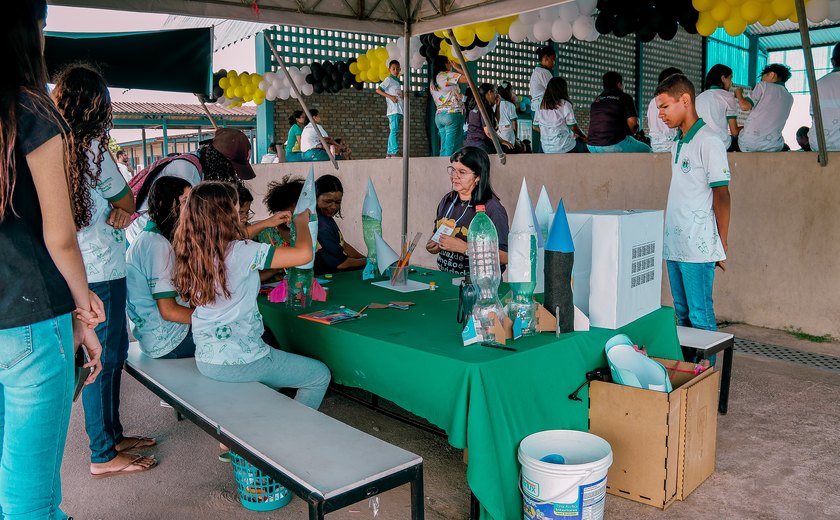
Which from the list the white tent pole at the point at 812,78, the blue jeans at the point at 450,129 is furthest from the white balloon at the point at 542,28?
the white tent pole at the point at 812,78

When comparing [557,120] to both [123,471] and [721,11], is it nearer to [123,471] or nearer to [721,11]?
[721,11]

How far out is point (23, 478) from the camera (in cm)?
152

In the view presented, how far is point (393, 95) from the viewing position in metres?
8.69

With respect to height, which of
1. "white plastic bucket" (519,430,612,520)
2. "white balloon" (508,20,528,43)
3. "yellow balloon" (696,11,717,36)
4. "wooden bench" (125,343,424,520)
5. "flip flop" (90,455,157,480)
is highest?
"white balloon" (508,20,528,43)

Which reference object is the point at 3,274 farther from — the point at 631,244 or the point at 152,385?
the point at 631,244

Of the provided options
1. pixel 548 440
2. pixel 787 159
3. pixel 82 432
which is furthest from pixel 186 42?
pixel 548 440

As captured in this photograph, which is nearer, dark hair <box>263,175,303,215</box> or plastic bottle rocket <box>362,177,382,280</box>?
plastic bottle rocket <box>362,177,382,280</box>

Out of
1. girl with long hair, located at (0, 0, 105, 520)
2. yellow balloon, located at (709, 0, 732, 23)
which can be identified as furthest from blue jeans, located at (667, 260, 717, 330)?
girl with long hair, located at (0, 0, 105, 520)

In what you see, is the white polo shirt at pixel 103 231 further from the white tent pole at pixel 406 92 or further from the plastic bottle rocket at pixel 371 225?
the white tent pole at pixel 406 92

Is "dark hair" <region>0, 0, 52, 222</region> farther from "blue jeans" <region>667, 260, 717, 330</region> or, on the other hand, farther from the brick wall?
the brick wall

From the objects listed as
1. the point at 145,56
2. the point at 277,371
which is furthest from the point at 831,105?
the point at 145,56

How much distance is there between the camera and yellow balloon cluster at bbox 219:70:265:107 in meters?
10.9

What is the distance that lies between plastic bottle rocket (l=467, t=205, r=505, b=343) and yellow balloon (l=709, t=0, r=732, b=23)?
323 centimetres

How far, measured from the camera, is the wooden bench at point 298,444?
1.64m
